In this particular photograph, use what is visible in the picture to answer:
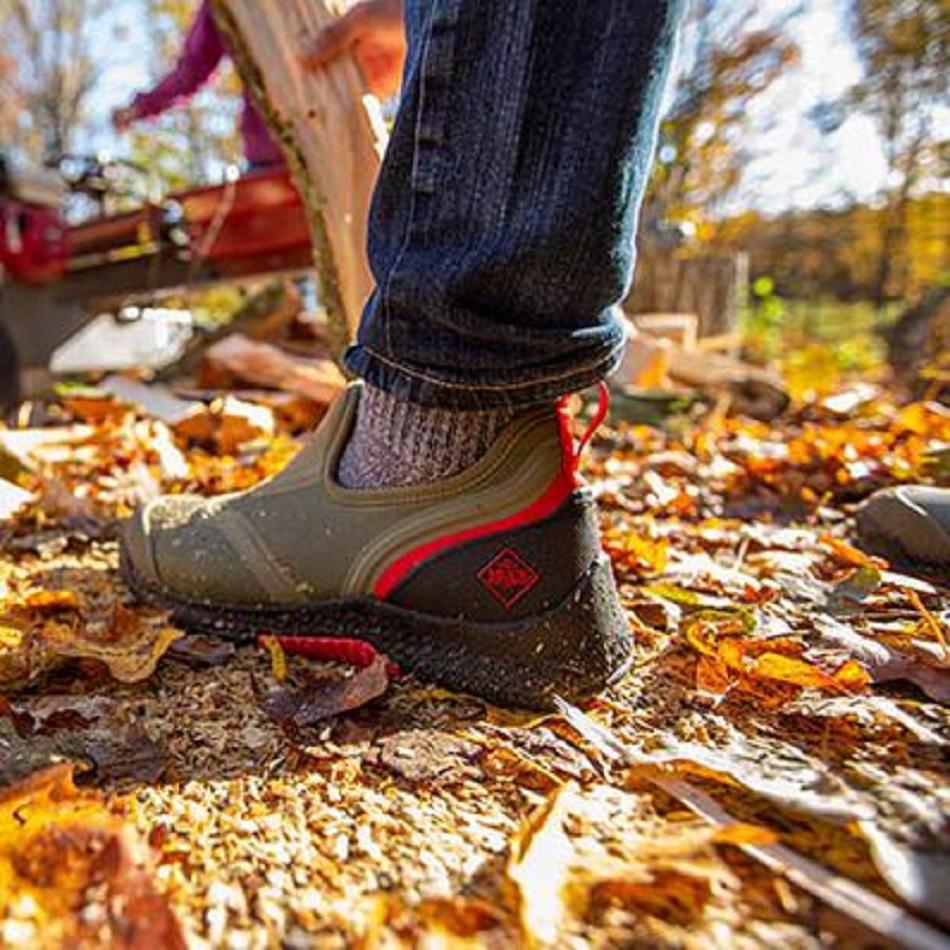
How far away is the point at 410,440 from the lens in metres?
0.83

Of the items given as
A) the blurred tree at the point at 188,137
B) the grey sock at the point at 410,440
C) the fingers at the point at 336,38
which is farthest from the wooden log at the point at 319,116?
the blurred tree at the point at 188,137

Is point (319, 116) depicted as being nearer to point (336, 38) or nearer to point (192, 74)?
point (336, 38)

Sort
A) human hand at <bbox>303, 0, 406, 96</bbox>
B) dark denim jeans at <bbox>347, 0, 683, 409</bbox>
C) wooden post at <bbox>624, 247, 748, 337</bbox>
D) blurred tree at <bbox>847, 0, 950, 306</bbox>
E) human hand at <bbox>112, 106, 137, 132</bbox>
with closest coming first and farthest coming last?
1. dark denim jeans at <bbox>347, 0, 683, 409</bbox>
2. human hand at <bbox>303, 0, 406, 96</bbox>
3. human hand at <bbox>112, 106, 137, 132</bbox>
4. wooden post at <bbox>624, 247, 748, 337</bbox>
5. blurred tree at <bbox>847, 0, 950, 306</bbox>

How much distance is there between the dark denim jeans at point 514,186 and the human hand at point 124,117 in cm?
282

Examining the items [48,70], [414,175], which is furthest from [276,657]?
[48,70]

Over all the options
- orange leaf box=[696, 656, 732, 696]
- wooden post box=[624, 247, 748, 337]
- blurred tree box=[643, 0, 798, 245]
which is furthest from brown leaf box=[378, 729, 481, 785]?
blurred tree box=[643, 0, 798, 245]

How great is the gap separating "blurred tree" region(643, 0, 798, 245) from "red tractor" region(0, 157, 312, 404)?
10.5ft

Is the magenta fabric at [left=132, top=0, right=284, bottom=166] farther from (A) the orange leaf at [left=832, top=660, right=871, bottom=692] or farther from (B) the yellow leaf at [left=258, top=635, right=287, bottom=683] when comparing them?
(A) the orange leaf at [left=832, top=660, right=871, bottom=692]

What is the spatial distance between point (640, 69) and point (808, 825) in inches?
20.6

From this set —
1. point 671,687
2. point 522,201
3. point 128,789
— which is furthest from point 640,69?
point 128,789

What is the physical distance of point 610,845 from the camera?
Answer: 53cm

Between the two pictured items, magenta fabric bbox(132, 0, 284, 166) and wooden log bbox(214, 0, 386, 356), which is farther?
magenta fabric bbox(132, 0, 284, 166)

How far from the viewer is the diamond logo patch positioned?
0.78 m

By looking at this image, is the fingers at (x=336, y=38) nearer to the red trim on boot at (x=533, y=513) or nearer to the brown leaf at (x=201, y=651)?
the red trim on boot at (x=533, y=513)
